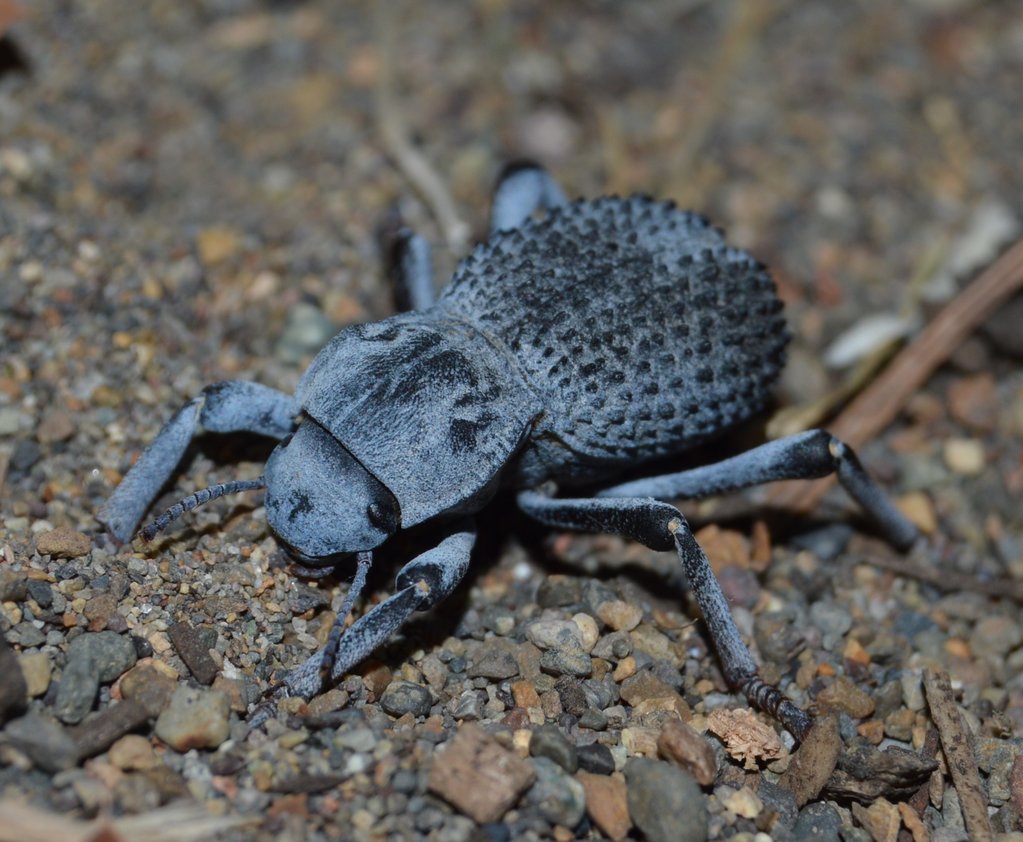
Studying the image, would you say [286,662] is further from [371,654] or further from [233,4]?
[233,4]

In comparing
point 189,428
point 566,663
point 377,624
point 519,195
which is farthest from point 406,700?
point 519,195

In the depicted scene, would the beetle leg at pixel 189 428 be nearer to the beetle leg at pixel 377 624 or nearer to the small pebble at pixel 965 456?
the beetle leg at pixel 377 624

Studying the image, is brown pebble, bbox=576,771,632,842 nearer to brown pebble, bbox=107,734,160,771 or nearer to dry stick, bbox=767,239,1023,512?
brown pebble, bbox=107,734,160,771

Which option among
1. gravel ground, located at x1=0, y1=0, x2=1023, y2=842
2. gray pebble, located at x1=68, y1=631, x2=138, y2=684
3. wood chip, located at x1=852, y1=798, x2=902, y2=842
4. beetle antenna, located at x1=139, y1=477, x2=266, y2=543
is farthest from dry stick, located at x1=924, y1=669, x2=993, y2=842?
gray pebble, located at x1=68, y1=631, x2=138, y2=684

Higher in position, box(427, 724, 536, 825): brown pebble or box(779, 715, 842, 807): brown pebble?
box(427, 724, 536, 825): brown pebble

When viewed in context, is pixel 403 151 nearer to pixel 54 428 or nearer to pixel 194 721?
pixel 54 428

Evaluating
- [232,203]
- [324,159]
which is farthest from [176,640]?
[324,159]

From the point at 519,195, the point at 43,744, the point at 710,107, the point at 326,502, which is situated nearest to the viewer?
the point at 43,744
